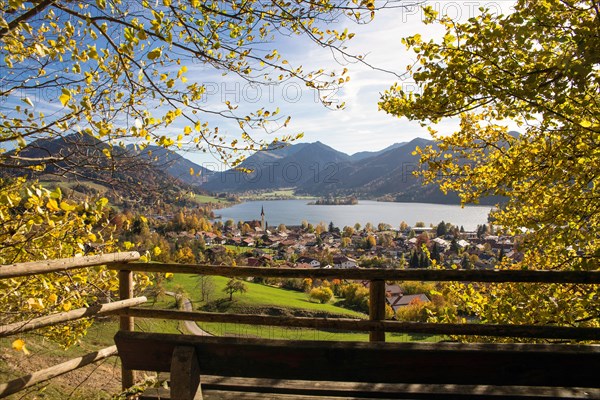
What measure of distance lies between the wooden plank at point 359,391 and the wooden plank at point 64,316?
1.14 metres

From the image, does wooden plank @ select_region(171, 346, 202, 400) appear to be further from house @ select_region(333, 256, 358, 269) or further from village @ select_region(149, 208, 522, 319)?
house @ select_region(333, 256, 358, 269)

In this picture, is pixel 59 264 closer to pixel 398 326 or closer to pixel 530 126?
pixel 398 326

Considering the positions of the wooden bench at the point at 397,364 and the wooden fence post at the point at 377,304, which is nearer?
the wooden bench at the point at 397,364

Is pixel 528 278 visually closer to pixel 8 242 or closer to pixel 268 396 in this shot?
pixel 268 396

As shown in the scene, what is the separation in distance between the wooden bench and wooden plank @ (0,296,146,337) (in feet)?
4.57

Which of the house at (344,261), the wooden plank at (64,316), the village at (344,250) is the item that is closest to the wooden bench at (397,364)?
the wooden plank at (64,316)

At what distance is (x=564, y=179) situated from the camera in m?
4.84

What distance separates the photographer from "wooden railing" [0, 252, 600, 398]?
3053mm

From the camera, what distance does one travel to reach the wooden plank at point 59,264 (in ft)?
8.07

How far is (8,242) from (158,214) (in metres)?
1.70

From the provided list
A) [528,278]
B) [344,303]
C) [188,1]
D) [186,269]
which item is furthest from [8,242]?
[344,303]

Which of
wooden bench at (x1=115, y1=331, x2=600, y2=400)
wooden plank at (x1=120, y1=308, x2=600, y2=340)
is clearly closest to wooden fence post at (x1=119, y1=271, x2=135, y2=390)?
wooden plank at (x1=120, y1=308, x2=600, y2=340)

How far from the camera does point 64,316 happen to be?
311 cm

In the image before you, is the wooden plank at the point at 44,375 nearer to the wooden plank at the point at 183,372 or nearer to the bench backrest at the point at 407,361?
the wooden plank at the point at 183,372
